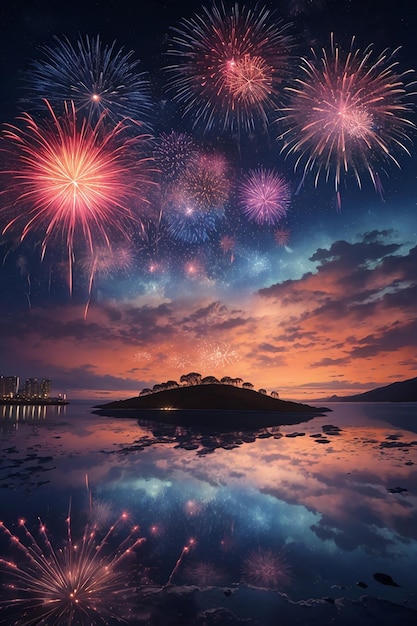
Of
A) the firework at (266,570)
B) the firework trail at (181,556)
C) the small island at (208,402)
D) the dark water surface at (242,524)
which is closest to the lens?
the dark water surface at (242,524)

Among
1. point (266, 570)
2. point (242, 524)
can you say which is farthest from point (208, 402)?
point (266, 570)

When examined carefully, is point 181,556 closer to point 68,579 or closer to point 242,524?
point 68,579

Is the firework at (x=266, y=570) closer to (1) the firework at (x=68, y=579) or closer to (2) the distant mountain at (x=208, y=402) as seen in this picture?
(1) the firework at (x=68, y=579)

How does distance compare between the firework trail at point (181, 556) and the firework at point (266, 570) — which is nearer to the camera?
the firework trail at point (181, 556)

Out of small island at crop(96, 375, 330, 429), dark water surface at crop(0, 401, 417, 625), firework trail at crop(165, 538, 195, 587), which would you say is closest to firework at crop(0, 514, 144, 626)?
dark water surface at crop(0, 401, 417, 625)

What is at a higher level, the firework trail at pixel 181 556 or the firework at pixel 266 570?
the firework trail at pixel 181 556

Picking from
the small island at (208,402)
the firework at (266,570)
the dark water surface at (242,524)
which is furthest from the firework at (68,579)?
the small island at (208,402)
